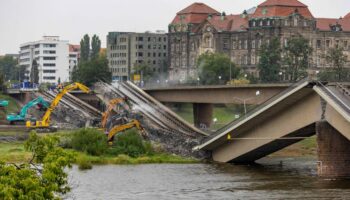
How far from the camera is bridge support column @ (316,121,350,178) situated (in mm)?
85688

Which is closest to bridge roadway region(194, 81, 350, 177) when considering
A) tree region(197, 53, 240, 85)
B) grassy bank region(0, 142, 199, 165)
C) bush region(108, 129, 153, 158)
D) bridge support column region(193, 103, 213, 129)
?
grassy bank region(0, 142, 199, 165)

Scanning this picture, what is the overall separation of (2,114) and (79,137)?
50985 millimetres

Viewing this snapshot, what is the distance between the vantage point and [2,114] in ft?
505

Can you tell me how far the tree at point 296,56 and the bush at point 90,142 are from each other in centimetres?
8489

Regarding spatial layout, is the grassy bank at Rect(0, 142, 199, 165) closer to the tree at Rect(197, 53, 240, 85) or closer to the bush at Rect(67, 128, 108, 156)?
the bush at Rect(67, 128, 108, 156)

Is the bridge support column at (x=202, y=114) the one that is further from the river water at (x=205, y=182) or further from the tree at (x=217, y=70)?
the tree at (x=217, y=70)

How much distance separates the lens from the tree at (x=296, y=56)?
616 ft

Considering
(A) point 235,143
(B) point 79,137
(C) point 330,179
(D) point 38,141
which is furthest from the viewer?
(B) point 79,137

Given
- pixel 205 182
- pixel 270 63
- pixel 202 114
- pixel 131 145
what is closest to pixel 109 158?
pixel 131 145

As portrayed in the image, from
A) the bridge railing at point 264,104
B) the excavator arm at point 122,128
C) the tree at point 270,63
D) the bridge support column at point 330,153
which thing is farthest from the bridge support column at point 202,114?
the tree at point 270,63

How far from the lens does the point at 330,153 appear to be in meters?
85.7

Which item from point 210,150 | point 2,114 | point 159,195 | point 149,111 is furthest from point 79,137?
point 2,114

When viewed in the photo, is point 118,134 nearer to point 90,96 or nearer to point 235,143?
point 235,143

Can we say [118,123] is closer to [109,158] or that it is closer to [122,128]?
[122,128]
